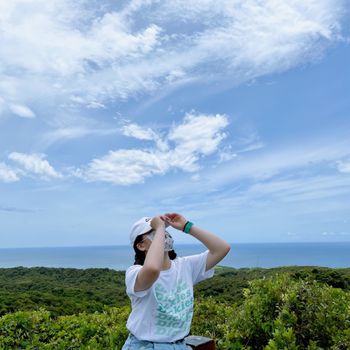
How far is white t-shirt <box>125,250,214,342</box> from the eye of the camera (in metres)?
3.34

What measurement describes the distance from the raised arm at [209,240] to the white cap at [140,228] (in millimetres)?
196

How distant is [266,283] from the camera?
5102mm

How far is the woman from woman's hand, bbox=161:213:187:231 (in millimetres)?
12

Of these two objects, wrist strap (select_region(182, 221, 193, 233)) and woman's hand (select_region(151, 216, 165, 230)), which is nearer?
woman's hand (select_region(151, 216, 165, 230))

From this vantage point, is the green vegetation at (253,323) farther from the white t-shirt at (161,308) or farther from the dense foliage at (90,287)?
the dense foliage at (90,287)

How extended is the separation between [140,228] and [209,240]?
0.59 meters

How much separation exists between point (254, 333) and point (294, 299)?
55cm

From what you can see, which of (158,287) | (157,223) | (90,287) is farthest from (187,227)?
(90,287)

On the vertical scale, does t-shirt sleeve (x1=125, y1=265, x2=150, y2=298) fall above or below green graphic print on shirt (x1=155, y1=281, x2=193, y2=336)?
above

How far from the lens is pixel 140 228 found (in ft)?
11.7

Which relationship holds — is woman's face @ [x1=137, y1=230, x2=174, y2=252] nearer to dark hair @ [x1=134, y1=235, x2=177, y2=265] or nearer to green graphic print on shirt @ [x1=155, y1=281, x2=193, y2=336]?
dark hair @ [x1=134, y1=235, x2=177, y2=265]

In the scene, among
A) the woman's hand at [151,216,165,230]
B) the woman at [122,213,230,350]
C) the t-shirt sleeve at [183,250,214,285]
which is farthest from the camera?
the t-shirt sleeve at [183,250,214,285]

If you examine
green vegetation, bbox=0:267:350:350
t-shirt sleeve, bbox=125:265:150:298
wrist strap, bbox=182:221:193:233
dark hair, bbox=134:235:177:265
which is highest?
wrist strap, bbox=182:221:193:233

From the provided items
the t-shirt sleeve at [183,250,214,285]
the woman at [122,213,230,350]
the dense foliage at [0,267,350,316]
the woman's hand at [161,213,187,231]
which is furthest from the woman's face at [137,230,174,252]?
the dense foliage at [0,267,350,316]
